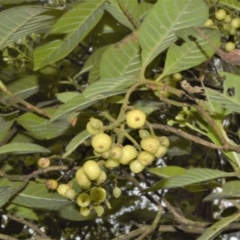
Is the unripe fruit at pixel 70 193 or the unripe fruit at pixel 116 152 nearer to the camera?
the unripe fruit at pixel 116 152

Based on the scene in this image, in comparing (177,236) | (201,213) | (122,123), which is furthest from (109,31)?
(201,213)

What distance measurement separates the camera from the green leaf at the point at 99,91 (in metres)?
0.73

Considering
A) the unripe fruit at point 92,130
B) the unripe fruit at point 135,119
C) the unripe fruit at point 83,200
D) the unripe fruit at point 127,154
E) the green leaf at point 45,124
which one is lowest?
the unripe fruit at point 83,200

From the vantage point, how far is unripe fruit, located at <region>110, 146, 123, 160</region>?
0.76 meters

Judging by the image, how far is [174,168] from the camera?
3.71ft

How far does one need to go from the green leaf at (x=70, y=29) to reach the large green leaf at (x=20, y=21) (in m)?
0.03

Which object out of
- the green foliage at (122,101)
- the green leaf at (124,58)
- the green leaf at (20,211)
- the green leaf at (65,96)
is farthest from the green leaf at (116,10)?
the green leaf at (20,211)

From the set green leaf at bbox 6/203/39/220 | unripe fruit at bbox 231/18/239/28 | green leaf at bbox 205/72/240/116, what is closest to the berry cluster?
green leaf at bbox 205/72/240/116

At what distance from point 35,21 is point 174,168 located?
460 mm

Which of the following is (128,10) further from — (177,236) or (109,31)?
(177,236)

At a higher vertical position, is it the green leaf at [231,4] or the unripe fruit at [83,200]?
the green leaf at [231,4]

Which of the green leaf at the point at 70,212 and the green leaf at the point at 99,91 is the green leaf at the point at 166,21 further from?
the green leaf at the point at 70,212

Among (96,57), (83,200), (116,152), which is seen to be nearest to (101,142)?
(116,152)

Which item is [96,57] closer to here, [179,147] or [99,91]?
[179,147]
